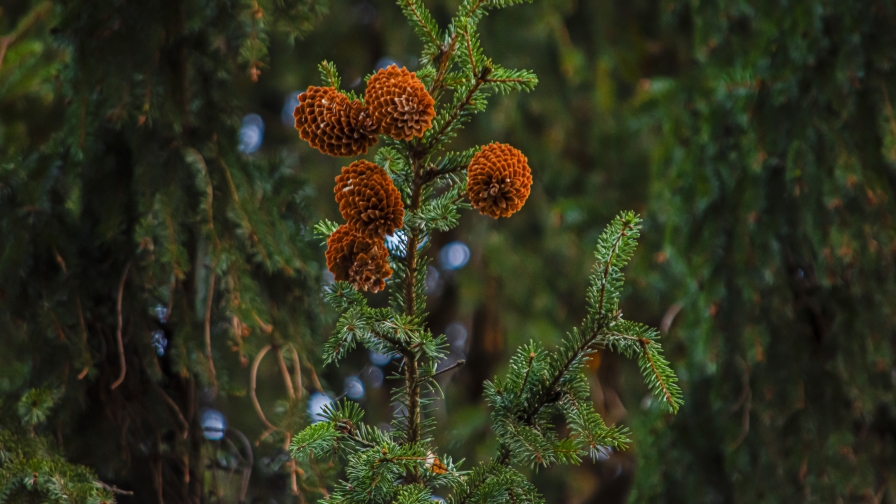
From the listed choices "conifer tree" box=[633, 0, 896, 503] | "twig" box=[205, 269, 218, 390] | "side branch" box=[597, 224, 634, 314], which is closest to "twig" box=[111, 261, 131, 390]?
"twig" box=[205, 269, 218, 390]

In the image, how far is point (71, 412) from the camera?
4.31 feet

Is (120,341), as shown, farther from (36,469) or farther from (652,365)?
(652,365)

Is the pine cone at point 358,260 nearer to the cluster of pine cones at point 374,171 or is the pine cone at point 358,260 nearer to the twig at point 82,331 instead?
the cluster of pine cones at point 374,171

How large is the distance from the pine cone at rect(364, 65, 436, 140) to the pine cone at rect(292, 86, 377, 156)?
0.10ft

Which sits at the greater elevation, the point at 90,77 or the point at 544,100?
the point at 544,100

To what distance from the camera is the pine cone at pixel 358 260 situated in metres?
0.90

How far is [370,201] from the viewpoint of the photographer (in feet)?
2.91

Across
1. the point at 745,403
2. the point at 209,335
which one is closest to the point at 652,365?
the point at 209,335

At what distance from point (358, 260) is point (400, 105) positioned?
0.57 feet

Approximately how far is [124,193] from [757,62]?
143 cm

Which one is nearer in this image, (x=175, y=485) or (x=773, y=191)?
(x=175, y=485)

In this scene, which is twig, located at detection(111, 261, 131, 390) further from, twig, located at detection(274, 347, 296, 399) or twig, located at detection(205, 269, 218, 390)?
twig, located at detection(274, 347, 296, 399)

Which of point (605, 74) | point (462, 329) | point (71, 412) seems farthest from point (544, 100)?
point (71, 412)

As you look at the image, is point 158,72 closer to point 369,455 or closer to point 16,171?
point 16,171
